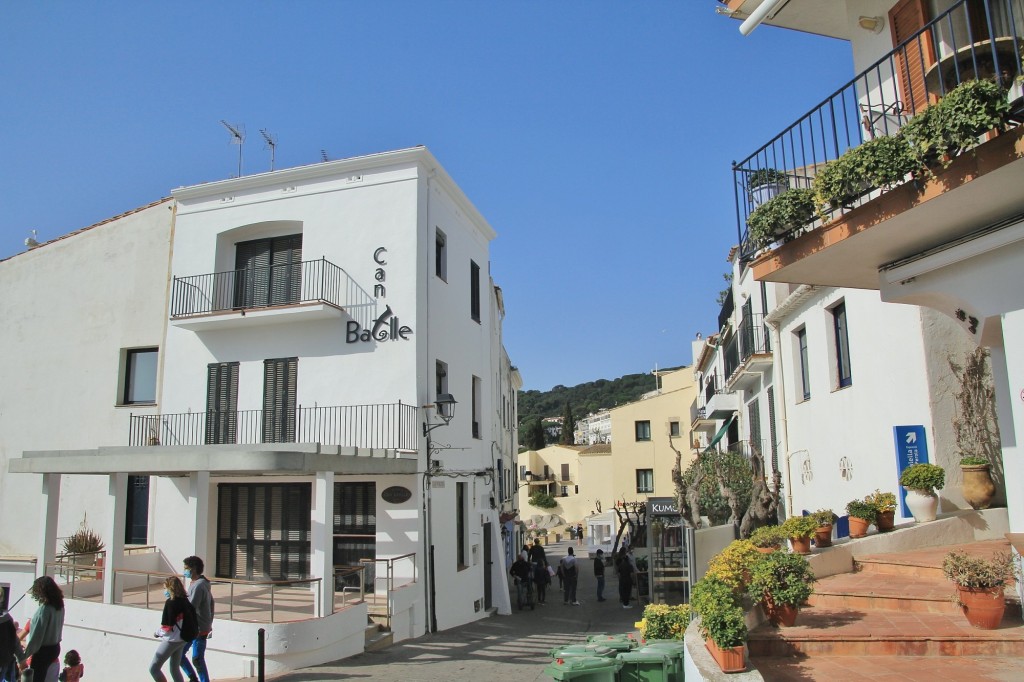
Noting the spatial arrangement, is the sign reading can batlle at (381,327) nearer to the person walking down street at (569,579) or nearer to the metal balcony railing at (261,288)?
the metal balcony railing at (261,288)

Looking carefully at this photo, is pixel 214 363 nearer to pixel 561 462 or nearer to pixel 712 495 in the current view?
pixel 712 495

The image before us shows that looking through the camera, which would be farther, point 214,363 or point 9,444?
point 9,444

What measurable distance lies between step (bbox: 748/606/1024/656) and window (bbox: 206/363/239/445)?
14.2 metres

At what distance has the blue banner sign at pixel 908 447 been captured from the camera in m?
11.0

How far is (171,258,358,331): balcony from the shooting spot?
17219 mm

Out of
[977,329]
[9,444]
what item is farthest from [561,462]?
[977,329]

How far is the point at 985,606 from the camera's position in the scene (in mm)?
6488

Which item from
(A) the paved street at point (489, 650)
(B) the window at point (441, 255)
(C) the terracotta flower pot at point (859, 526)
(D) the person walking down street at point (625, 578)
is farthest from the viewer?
(D) the person walking down street at point (625, 578)

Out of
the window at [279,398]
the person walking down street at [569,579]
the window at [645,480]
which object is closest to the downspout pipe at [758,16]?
the window at [279,398]

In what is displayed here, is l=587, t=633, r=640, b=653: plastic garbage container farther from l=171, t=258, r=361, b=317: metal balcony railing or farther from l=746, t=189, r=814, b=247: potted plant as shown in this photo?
l=171, t=258, r=361, b=317: metal balcony railing

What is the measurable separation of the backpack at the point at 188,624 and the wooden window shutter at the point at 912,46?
9947 millimetres

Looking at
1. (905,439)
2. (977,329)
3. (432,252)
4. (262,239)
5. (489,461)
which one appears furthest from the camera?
(489,461)

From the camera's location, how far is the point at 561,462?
65.5 meters

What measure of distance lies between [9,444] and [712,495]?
19.0m
